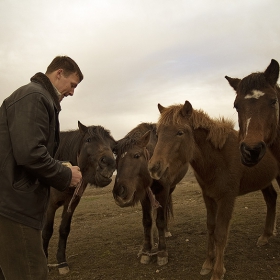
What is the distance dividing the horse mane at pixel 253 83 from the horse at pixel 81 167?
2665 mm

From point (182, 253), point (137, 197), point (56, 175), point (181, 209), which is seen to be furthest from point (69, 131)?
point (181, 209)

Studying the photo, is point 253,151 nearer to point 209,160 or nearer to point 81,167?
point 209,160

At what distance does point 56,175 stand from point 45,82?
0.99m

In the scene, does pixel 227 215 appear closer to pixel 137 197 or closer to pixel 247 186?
pixel 247 186

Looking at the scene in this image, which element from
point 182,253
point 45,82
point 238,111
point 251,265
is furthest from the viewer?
point 182,253

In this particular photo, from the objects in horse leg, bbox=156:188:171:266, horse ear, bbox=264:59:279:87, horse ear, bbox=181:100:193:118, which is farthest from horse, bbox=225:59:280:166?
horse leg, bbox=156:188:171:266

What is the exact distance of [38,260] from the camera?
238 cm

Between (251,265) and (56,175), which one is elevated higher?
(56,175)

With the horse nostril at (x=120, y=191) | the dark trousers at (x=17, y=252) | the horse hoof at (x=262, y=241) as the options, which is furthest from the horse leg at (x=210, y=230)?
the dark trousers at (x=17, y=252)

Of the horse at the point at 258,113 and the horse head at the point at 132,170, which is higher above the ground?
the horse at the point at 258,113

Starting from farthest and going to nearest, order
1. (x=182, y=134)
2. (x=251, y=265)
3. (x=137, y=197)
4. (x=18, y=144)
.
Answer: (x=137, y=197)
(x=251, y=265)
(x=182, y=134)
(x=18, y=144)

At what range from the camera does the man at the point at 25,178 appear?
7.38 ft

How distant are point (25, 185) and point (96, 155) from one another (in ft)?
9.90

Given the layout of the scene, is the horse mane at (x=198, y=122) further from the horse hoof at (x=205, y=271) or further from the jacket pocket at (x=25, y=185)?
the jacket pocket at (x=25, y=185)
